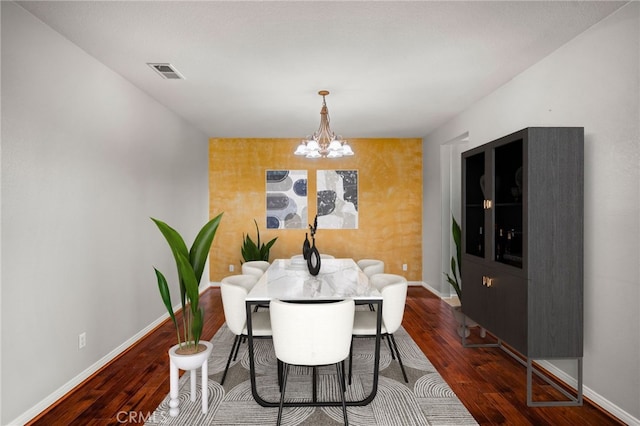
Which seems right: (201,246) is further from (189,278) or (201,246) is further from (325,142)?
(325,142)

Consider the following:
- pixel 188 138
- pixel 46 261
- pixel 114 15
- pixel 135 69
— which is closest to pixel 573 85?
pixel 114 15

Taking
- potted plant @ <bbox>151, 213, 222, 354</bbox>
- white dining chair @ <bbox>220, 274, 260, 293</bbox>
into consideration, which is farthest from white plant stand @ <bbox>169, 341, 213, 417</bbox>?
white dining chair @ <bbox>220, 274, 260, 293</bbox>

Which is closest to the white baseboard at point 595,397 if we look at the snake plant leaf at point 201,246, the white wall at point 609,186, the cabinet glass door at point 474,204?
the white wall at point 609,186

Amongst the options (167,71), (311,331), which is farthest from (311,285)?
(167,71)

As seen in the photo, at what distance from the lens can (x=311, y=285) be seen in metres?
2.73

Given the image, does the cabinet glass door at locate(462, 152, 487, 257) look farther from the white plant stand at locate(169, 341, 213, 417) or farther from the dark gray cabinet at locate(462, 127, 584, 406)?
the white plant stand at locate(169, 341, 213, 417)

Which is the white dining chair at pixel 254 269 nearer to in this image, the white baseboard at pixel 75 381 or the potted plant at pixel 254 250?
the white baseboard at pixel 75 381

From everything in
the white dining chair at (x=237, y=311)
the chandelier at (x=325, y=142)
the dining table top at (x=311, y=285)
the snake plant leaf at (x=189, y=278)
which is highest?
the chandelier at (x=325, y=142)

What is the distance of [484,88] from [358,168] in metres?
2.70

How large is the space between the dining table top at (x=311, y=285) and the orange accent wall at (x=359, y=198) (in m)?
2.49

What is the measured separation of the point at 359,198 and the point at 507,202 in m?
3.41

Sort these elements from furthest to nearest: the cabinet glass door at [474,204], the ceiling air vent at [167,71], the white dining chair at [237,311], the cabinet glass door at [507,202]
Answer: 1. the cabinet glass door at [474,204]
2. the ceiling air vent at [167,71]
3. the cabinet glass door at [507,202]
4. the white dining chair at [237,311]

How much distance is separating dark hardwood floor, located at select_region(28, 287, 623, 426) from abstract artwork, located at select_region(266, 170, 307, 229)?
257 cm

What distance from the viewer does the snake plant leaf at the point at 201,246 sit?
86.5 inches
